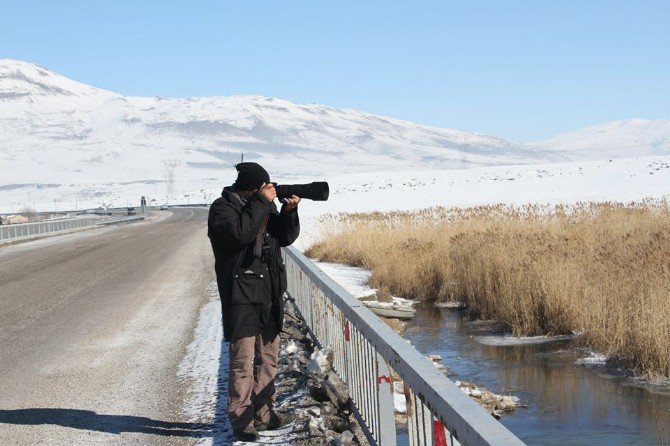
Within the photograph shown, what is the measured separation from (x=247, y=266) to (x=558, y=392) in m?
4.78

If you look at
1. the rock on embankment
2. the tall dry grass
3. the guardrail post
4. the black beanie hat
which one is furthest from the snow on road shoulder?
the tall dry grass

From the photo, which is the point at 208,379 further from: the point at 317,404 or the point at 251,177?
the point at 251,177

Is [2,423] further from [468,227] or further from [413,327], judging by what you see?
[468,227]

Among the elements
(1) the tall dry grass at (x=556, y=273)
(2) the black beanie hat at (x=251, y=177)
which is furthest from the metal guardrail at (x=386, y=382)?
(1) the tall dry grass at (x=556, y=273)

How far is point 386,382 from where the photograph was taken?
18.0ft

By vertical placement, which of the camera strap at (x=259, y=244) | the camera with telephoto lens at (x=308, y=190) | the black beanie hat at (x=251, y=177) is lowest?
the camera strap at (x=259, y=244)

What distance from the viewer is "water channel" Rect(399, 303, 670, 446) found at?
27.2ft

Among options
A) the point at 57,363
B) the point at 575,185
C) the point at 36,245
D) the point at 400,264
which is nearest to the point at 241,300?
the point at 57,363

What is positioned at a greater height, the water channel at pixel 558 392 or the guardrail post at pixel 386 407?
the guardrail post at pixel 386 407

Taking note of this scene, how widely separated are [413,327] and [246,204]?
8532 millimetres

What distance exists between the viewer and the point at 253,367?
7160mm

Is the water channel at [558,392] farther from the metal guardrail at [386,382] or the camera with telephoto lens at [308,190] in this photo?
the camera with telephoto lens at [308,190]

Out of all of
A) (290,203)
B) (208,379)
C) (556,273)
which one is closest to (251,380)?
(290,203)

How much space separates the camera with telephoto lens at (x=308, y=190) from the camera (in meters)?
6.04
